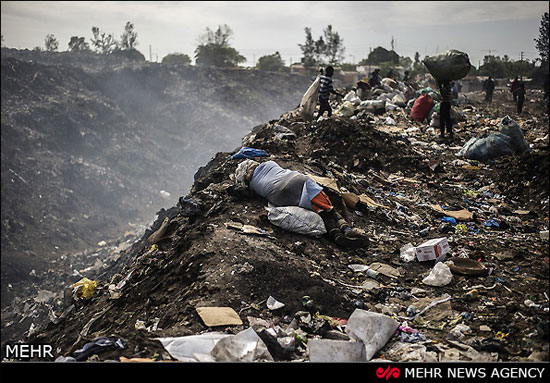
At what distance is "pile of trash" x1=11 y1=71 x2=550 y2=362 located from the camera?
2.44 m

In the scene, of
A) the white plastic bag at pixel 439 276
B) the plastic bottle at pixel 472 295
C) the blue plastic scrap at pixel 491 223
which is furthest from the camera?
the blue plastic scrap at pixel 491 223

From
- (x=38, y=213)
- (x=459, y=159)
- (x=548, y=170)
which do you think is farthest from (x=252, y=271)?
(x=38, y=213)

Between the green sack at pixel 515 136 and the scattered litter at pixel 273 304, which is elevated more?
the green sack at pixel 515 136

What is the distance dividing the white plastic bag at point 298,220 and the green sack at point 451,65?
4532mm

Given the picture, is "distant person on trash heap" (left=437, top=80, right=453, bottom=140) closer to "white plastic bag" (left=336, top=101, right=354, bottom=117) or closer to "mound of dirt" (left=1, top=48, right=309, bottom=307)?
"white plastic bag" (left=336, top=101, right=354, bottom=117)

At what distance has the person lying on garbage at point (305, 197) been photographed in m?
3.94

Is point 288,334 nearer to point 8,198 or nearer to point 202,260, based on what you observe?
point 202,260

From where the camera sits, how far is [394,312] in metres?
3.00

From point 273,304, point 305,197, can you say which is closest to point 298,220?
point 305,197

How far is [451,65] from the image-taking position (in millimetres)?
7105

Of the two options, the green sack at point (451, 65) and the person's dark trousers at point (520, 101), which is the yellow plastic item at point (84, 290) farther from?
the person's dark trousers at point (520, 101)

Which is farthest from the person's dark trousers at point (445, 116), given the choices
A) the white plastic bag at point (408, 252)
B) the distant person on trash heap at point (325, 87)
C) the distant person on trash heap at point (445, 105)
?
the white plastic bag at point (408, 252)
